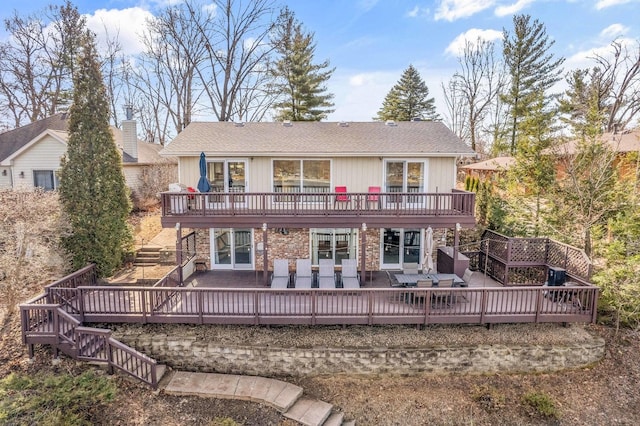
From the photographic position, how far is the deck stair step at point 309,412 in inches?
297

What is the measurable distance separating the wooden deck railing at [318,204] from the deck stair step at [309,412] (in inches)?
231

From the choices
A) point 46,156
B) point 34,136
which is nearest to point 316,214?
point 46,156

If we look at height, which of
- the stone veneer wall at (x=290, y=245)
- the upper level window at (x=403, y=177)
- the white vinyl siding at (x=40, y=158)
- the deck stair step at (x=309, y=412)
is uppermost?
the white vinyl siding at (x=40, y=158)

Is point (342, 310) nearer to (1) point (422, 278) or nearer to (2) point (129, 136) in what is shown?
(1) point (422, 278)

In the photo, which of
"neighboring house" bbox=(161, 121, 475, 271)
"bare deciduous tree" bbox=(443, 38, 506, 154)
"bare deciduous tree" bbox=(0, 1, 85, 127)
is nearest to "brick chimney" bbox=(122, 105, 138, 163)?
"bare deciduous tree" bbox=(0, 1, 85, 127)

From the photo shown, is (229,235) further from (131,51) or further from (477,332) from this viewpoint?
(131,51)

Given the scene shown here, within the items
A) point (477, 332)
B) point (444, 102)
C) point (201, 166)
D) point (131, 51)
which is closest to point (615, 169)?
point (477, 332)

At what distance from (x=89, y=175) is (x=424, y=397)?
47.1 feet

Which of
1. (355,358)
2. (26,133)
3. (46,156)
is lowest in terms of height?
(355,358)

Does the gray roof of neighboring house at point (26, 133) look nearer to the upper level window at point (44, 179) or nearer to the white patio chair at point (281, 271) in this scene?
the upper level window at point (44, 179)

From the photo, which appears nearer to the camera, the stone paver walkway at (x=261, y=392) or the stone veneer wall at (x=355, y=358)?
the stone paver walkway at (x=261, y=392)

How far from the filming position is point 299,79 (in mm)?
29062

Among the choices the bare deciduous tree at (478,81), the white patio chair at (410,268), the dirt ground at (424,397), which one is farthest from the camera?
the bare deciduous tree at (478,81)

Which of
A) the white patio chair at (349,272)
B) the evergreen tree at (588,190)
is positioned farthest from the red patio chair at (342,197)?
the evergreen tree at (588,190)
